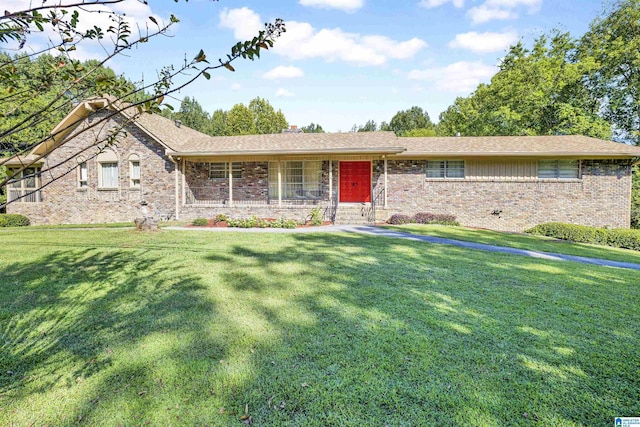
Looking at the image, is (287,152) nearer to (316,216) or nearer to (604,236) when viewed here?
(316,216)

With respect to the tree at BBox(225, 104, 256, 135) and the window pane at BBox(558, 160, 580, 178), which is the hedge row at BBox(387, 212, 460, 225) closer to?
the window pane at BBox(558, 160, 580, 178)

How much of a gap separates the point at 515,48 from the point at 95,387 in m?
31.9

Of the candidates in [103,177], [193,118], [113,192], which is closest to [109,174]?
[103,177]

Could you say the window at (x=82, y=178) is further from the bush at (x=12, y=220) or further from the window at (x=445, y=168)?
the window at (x=445, y=168)

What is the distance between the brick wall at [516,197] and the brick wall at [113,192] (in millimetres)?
10033

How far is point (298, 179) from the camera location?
16.7m

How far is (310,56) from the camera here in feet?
57.7

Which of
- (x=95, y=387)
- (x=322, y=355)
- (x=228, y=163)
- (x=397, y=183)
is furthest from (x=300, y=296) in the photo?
(x=228, y=163)

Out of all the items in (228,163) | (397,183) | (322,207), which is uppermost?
(228,163)

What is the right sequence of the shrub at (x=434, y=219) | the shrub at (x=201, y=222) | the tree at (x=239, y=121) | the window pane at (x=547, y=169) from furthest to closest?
the tree at (x=239, y=121), the window pane at (x=547, y=169), the shrub at (x=434, y=219), the shrub at (x=201, y=222)

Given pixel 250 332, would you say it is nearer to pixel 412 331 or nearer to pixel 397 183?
pixel 412 331

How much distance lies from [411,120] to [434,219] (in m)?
36.7

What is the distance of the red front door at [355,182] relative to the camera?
1591cm

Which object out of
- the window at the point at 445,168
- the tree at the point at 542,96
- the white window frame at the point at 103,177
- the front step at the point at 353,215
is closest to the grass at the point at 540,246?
the front step at the point at 353,215
